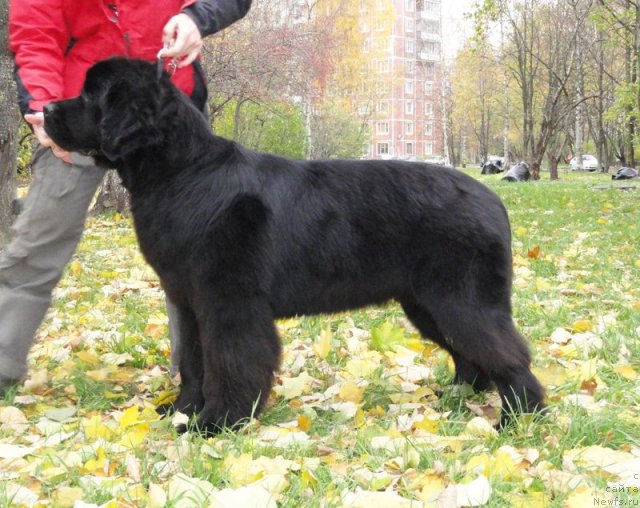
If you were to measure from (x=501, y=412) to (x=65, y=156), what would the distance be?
2.31m

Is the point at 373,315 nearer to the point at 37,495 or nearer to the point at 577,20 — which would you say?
the point at 37,495

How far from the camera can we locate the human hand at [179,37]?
312 cm

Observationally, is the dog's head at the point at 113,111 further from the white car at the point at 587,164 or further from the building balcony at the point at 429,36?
the building balcony at the point at 429,36

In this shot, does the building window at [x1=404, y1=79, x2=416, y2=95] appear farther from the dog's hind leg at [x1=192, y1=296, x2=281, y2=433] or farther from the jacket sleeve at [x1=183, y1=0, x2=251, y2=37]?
the dog's hind leg at [x1=192, y1=296, x2=281, y2=433]

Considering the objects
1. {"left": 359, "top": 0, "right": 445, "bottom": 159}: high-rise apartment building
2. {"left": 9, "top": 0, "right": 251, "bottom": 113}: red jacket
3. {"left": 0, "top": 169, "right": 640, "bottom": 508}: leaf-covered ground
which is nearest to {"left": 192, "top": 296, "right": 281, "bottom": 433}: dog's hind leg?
A: {"left": 0, "top": 169, "right": 640, "bottom": 508}: leaf-covered ground

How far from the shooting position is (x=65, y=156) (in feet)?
10.8

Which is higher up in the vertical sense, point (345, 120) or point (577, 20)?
point (577, 20)

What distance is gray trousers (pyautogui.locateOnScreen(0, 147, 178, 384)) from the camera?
11.1ft

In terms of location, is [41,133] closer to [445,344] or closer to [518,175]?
[445,344]

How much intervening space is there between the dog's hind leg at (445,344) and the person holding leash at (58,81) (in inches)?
60.0

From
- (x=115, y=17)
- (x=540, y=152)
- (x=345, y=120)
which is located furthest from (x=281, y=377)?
(x=345, y=120)

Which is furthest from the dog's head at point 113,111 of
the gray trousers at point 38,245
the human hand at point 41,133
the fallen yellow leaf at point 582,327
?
the fallen yellow leaf at point 582,327

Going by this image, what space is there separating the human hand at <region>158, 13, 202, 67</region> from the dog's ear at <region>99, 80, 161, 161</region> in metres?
0.25

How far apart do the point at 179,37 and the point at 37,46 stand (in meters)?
0.66
